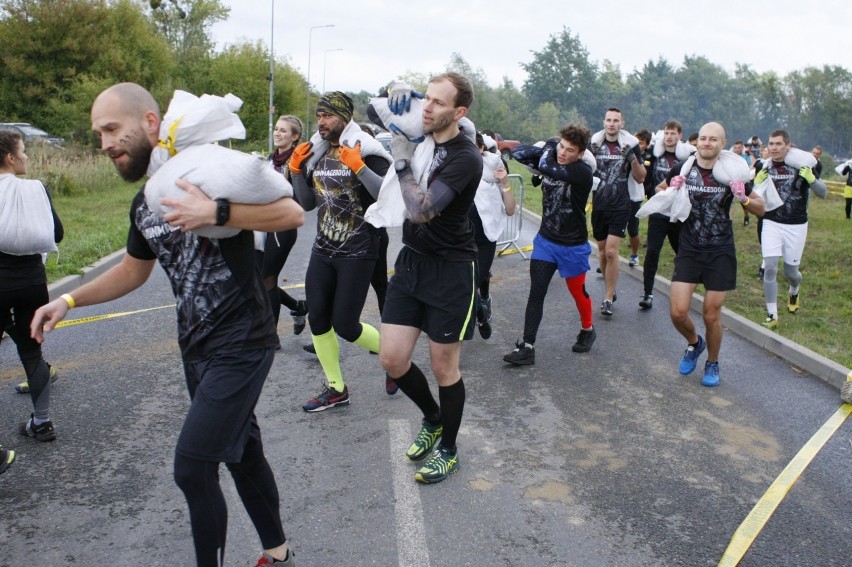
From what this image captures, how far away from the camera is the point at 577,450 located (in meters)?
4.70

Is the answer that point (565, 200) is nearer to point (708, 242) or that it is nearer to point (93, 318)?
point (708, 242)

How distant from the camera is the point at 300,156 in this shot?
17.2ft

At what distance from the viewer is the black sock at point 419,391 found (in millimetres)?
4266

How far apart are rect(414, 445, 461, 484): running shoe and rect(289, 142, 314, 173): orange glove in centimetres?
215

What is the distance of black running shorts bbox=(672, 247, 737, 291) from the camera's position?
6.00 m

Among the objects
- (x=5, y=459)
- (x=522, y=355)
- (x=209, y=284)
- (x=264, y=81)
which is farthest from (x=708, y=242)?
(x=264, y=81)

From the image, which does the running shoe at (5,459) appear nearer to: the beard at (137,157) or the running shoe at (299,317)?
the beard at (137,157)

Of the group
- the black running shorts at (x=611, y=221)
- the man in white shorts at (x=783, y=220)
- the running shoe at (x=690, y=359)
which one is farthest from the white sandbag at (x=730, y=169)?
the black running shorts at (x=611, y=221)

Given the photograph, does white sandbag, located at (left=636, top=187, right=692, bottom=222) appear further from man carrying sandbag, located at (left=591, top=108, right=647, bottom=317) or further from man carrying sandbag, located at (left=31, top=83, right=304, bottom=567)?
man carrying sandbag, located at (left=31, top=83, right=304, bottom=567)

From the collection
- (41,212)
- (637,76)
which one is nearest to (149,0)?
(41,212)

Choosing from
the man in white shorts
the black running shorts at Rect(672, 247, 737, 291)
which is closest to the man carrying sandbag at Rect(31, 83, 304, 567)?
the black running shorts at Rect(672, 247, 737, 291)

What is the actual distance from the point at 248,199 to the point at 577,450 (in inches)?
115

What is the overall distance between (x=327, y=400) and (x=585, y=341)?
8.70ft

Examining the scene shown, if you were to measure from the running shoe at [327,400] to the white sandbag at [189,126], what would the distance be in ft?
9.11
